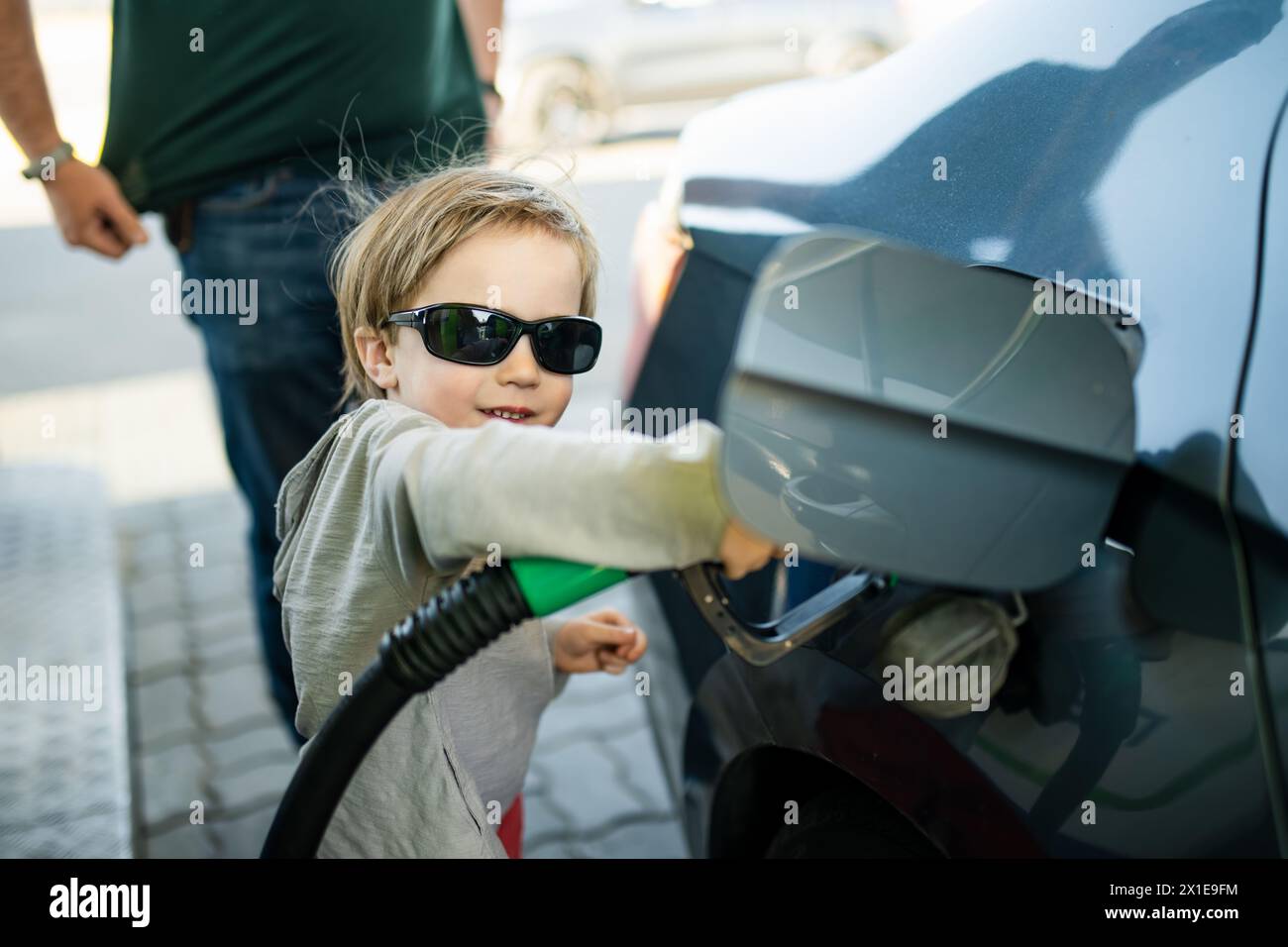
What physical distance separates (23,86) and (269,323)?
38 centimetres

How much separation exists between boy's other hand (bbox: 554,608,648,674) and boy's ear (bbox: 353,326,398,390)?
16.2 inches

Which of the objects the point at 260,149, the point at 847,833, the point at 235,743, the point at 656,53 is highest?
the point at 656,53

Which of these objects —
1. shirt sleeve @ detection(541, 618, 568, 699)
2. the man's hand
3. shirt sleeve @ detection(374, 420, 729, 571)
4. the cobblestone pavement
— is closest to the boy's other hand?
shirt sleeve @ detection(541, 618, 568, 699)

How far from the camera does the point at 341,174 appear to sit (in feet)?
4.67

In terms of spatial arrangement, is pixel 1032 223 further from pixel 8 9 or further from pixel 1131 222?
pixel 8 9

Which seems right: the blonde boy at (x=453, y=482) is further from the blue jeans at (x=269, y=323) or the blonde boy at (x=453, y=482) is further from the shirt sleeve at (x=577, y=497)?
the blue jeans at (x=269, y=323)

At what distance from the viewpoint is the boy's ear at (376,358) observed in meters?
1.14

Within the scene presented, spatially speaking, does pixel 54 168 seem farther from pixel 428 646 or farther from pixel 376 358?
pixel 428 646

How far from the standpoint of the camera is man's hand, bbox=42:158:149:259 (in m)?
1.51

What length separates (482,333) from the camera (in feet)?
3.43

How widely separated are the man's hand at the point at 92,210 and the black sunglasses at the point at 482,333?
2.25 ft

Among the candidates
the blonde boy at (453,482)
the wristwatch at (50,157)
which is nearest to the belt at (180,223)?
the wristwatch at (50,157)

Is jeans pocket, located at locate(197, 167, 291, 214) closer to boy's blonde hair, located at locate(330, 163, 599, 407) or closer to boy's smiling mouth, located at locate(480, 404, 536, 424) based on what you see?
boy's blonde hair, located at locate(330, 163, 599, 407)

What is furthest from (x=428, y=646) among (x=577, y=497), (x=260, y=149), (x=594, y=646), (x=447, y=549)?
(x=260, y=149)
